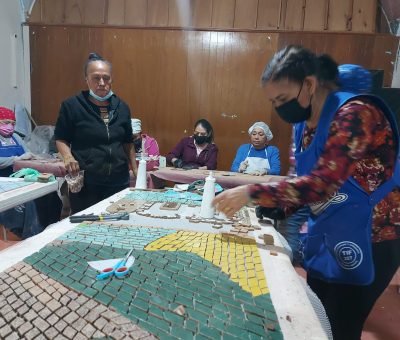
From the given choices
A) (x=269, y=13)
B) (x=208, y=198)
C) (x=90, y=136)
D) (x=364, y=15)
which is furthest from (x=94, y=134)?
(x=364, y=15)

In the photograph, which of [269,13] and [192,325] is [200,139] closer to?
[269,13]

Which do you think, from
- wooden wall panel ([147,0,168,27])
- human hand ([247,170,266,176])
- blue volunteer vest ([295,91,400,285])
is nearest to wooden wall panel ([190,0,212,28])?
wooden wall panel ([147,0,168,27])

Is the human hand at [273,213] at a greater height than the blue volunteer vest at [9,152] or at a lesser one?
greater

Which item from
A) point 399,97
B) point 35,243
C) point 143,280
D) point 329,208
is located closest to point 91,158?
point 35,243

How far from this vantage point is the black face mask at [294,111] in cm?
105

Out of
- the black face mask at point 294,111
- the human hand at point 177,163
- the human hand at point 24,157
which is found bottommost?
the human hand at point 177,163

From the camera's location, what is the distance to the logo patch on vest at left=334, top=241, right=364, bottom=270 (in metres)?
1.02

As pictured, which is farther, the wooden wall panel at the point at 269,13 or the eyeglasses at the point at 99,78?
the wooden wall panel at the point at 269,13

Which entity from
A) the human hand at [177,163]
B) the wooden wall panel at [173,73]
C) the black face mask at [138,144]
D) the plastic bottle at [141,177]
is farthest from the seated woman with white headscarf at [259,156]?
the plastic bottle at [141,177]

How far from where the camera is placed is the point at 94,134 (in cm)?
191

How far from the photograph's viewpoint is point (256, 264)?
96cm

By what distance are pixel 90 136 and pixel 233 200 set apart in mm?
1228

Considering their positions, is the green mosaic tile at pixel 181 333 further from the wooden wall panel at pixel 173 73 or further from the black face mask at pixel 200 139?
the wooden wall panel at pixel 173 73

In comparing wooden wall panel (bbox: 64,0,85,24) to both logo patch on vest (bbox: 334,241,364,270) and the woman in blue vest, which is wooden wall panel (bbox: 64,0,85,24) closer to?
the woman in blue vest
